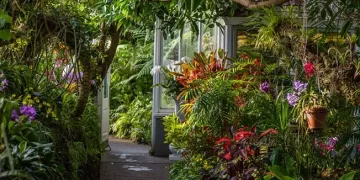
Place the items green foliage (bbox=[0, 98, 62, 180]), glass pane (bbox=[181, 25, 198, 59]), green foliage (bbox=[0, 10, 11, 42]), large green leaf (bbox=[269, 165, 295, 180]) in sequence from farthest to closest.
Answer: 1. glass pane (bbox=[181, 25, 198, 59])
2. large green leaf (bbox=[269, 165, 295, 180])
3. green foliage (bbox=[0, 10, 11, 42])
4. green foliage (bbox=[0, 98, 62, 180])

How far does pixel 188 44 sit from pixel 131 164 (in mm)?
2038

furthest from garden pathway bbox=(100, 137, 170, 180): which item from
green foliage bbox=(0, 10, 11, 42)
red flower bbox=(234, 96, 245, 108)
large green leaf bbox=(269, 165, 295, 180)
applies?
green foliage bbox=(0, 10, 11, 42)

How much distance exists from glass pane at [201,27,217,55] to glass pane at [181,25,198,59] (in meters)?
0.14

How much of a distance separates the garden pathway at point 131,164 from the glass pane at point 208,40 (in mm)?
1745

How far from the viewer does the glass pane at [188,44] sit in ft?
30.2

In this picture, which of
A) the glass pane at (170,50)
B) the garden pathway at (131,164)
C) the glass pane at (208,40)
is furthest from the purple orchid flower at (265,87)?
the glass pane at (170,50)

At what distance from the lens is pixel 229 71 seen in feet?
21.5

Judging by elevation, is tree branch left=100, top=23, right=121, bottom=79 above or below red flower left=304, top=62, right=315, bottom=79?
above

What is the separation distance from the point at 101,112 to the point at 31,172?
7.01m

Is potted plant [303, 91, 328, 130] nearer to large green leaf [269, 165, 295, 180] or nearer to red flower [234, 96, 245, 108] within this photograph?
large green leaf [269, 165, 295, 180]

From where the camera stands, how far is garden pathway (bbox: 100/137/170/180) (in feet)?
24.9

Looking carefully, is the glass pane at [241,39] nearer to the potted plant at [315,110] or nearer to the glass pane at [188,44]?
the glass pane at [188,44]

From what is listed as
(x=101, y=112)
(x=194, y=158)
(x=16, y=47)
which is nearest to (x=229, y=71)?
(x=194, y=158)

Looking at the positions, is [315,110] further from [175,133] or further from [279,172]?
[175,133]
